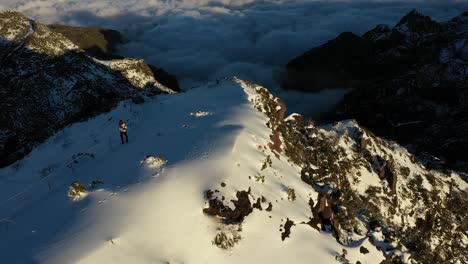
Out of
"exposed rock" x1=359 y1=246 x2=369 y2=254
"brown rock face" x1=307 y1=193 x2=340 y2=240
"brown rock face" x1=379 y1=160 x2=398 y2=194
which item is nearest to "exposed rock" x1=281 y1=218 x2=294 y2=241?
"brown rock face" x1=307 y1=193 x2=340 y2=240

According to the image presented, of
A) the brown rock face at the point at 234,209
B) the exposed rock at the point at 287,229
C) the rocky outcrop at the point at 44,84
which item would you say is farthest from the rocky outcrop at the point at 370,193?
the rocky outcrop at the point at 44,84

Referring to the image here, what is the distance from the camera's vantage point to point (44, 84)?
7681 cm

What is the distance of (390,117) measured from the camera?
147000 millimetres

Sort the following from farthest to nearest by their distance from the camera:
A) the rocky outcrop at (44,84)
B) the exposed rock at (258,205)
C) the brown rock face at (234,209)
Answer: the rocky outcrop at (44,84) → the exposed rock at (258,205) → the brown rock face at (234,209)

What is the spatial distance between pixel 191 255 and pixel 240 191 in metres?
4.74

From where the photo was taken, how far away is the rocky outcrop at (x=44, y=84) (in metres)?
65.9

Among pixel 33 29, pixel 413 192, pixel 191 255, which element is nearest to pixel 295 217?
pixel 191 255

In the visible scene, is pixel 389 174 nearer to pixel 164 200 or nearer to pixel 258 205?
pixel 258 205

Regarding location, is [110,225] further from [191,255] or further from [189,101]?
[189,101]

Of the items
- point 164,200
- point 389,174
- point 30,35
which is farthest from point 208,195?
point 30,35

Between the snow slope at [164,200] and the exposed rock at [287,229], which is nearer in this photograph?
the snow slope at [164,200]

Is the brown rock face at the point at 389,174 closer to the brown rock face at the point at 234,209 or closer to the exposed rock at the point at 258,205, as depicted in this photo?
the exposed rock at the point at 258,205

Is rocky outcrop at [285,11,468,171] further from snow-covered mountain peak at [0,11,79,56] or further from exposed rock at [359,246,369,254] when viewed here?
snow-covered mountain peak at [0,11,79,56]

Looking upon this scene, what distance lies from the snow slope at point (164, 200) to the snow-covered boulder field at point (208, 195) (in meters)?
0.07
